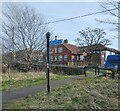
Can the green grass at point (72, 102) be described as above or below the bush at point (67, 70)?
above

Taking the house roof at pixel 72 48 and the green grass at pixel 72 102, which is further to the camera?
the house roof at pixel 72 48

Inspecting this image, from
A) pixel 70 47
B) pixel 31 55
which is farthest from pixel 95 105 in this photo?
pixel 70 47

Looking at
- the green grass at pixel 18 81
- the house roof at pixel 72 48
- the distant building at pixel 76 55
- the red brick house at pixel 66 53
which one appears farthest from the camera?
the house roof at pixel 72 48

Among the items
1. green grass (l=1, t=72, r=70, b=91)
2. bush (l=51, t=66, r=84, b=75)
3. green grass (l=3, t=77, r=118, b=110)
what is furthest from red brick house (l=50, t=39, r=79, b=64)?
green grass (l=3, t=77, r=118, b=110)

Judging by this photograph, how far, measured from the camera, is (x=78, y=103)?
856 cm

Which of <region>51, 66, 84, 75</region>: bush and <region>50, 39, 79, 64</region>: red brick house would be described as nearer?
<region>51, 66, 84, 75</region>: bush

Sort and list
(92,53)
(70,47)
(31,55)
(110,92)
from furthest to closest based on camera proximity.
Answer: (70,47), (92,53), (31,55), (110,92)

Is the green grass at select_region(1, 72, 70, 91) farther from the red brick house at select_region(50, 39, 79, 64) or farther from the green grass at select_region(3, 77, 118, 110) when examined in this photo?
the red brick house at select_region(50, 39, 79, 64)

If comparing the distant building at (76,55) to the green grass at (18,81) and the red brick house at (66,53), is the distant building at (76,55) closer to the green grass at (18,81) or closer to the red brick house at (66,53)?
the red brick house at (66,53)

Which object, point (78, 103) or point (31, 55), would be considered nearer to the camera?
point (78, 103)

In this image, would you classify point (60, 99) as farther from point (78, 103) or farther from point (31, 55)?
point (31, 55)

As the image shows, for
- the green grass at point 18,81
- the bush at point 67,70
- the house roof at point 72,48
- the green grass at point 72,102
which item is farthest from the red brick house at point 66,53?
the green grass at point 72,102

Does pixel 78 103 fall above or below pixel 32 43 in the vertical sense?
below

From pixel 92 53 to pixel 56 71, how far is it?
40.5 m
